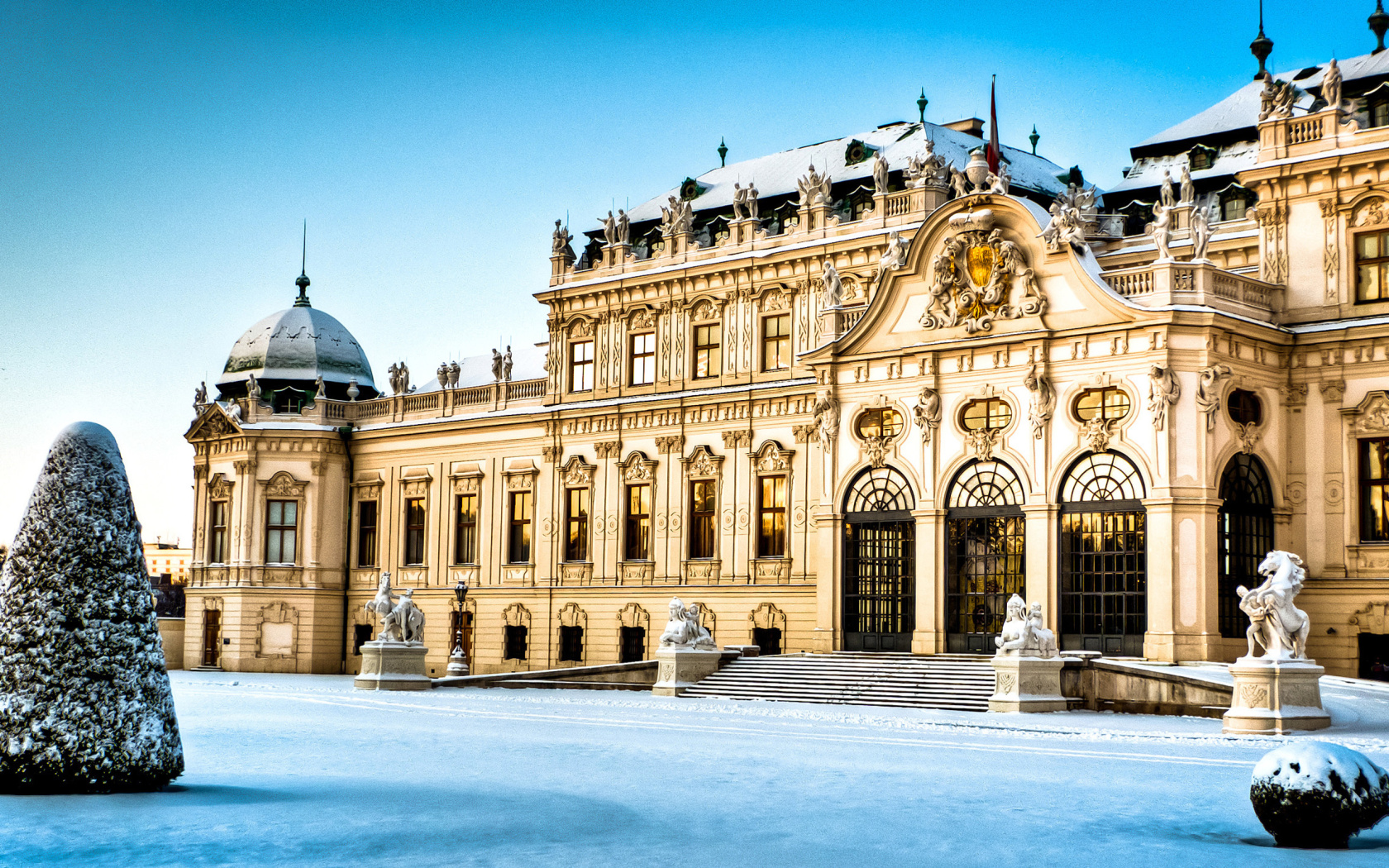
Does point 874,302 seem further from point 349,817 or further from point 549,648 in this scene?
point 349,817

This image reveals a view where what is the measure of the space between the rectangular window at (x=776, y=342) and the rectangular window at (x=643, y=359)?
3947mm

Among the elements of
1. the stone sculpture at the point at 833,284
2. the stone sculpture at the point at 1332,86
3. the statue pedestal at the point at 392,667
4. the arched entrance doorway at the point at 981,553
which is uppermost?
the stone sculpture at the point at 1332,86

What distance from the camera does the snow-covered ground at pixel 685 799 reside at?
36.7ft

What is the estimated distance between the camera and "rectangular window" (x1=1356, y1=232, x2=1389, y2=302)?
33312 mm

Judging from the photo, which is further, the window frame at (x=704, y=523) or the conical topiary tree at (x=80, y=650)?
the window frame at (x=704, y=523)

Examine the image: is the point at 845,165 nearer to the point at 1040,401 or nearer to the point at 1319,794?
the point at 1040,401

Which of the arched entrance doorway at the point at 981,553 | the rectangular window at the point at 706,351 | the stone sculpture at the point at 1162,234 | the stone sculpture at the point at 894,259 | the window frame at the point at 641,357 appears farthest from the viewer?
the window frame at the point at 641,357

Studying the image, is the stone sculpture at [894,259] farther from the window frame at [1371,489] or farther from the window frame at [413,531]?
the window frame at [413,531]

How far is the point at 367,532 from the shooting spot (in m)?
53.3

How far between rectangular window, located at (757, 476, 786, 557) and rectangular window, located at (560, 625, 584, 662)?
6938mm

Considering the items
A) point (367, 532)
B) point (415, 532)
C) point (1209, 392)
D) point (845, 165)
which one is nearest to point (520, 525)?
point (415, 532)

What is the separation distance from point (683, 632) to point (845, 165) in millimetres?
15762

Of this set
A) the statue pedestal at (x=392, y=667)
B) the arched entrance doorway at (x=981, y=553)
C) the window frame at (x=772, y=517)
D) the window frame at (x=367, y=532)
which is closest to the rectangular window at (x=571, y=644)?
the window frame at (x=772, y=517)

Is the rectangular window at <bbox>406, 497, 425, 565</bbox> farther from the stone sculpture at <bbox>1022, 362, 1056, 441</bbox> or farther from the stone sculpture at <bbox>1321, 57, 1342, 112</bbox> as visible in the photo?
the stone sculpture at <bbox>1321, 57, 1342, 112</bbox>
